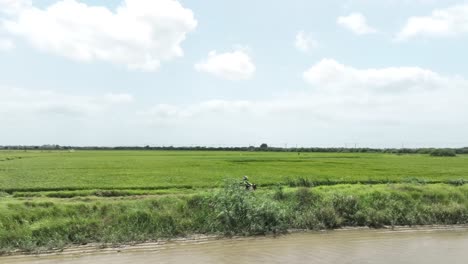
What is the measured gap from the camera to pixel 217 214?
13945 mm

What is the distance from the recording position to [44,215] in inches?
516

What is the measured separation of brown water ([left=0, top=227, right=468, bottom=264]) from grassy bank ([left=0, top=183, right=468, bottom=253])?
75cm

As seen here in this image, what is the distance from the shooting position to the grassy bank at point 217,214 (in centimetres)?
1235

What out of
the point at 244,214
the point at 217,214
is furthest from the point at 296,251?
the point at 217,214

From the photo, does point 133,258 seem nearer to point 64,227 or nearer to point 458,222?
point 64,227

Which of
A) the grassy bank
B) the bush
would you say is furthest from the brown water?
the grassy bank

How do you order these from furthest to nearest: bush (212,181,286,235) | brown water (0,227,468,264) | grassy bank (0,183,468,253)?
bush (212,181,286,235) → grassy bank (0,183,468,253) → brown water (0,227,468,264)

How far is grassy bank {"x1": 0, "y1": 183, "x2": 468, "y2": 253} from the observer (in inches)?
486

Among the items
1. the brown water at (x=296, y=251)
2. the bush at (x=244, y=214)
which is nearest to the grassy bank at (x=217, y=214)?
the bush at (x=244, y=214)

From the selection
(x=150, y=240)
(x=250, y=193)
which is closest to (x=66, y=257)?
(x=150, y=240)

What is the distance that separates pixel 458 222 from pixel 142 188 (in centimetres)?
1534

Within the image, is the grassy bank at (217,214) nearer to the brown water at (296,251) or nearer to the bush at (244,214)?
the bush at (244,214)

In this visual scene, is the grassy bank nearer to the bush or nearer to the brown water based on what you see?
the bush

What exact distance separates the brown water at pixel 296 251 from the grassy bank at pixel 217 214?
0.75 metres
